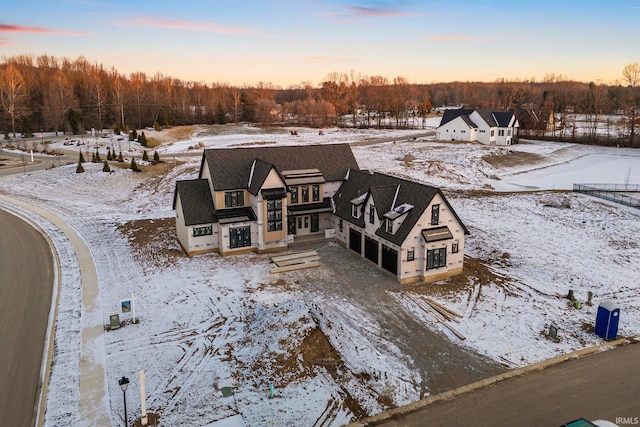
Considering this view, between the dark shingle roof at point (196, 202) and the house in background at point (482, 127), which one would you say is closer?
the dark shingle roof at point (196, 202)

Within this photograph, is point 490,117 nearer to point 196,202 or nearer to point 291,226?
point 291,226

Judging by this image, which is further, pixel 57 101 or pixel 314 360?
pixel 57 101

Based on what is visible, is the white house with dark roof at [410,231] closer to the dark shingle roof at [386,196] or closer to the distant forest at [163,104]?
the dark shingle roof at [386,196]

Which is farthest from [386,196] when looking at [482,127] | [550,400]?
[482,127]

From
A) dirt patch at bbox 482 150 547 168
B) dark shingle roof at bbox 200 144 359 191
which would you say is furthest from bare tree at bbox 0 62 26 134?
dirt patch at bbox 482 150 547 168

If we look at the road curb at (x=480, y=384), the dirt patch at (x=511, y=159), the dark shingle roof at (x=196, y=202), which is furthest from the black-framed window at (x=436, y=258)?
the dirt patch at (x=511, y=159)

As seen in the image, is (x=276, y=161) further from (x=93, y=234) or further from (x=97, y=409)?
(x=97, y=409)

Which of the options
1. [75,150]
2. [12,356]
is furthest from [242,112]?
[12,356]
